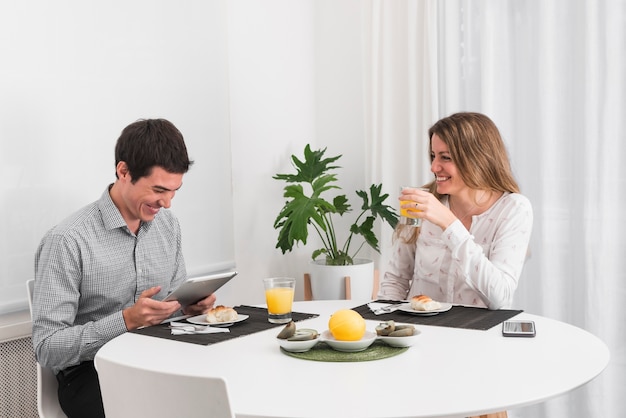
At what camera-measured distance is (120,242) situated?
2.18 meters

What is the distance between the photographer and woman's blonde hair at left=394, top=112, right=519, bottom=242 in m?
2.46

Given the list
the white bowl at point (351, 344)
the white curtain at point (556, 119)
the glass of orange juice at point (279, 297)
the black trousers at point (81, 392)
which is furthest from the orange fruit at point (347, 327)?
the white curtain at point (556, 119)

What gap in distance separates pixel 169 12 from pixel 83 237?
4.39ft

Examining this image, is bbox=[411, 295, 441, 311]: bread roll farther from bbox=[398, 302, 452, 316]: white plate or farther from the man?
the man

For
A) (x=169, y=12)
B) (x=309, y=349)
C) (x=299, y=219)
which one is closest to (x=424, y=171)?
(x=299, y=219)

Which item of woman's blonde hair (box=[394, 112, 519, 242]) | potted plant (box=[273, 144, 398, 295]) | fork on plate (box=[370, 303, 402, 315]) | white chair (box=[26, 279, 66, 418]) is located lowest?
white chair (box=[26, 279, 66, 418])

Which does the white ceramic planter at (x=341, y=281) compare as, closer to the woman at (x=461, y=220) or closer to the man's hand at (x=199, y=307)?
the woman at (x=461, y=220)

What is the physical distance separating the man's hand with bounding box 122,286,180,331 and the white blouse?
87 cm

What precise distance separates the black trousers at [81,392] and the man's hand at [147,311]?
194mm

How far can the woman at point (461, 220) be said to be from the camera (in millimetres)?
2240

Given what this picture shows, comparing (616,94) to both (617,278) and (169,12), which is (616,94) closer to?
(617,278)

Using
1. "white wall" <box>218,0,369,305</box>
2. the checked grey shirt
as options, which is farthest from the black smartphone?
"white wall" <box>218,0,369,305</box>

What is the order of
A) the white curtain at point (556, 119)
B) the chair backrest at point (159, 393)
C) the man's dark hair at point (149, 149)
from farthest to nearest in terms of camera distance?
the white curtain at point (556, 119)
the man's dark hair at point (149, 149)
the chair backrest at point (159, 393)

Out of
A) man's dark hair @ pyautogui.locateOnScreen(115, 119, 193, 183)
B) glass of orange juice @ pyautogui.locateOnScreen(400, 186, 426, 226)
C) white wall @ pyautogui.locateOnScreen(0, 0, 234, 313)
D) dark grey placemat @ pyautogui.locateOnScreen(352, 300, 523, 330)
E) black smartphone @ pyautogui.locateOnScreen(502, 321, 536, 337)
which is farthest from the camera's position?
white wall @ pyautogui.locateOnScreen(0, 0, 234, 313)
